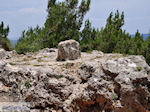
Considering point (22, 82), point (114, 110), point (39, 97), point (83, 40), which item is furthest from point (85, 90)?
point (83, 40)

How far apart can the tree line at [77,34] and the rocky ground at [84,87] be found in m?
7.92

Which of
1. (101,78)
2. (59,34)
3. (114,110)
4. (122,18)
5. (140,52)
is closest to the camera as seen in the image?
(114,110)

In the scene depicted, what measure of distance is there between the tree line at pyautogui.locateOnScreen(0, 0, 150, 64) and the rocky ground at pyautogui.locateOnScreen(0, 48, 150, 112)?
7918mm

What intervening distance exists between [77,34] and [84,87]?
41.6 feet

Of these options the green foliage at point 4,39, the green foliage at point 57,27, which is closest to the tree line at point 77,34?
the green foliage at point 57,27

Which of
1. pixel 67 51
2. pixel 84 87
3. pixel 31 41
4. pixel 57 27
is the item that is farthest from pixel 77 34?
pixel 84 87

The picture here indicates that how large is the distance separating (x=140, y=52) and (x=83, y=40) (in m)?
6.73

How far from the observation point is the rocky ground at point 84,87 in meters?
9.38

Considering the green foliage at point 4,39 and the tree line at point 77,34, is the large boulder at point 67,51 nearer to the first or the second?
the tree line at point 77,34

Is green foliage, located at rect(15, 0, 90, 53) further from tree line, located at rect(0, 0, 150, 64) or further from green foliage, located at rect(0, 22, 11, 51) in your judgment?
green foliage, located at rect(0, 22, 11, 51)

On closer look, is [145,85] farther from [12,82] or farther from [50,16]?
[50,16]

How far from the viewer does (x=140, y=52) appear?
1762cm

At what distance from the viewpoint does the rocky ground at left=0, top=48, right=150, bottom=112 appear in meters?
9.38

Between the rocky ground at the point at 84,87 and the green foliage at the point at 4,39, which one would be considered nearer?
the rocky ground at the point at 84,87
